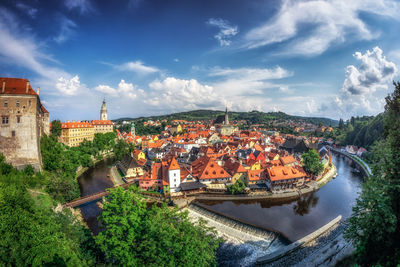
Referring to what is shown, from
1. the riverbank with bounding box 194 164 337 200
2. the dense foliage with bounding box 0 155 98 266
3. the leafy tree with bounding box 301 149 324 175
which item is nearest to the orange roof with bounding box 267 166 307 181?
the riverbank with bounding box 194 164 337 200

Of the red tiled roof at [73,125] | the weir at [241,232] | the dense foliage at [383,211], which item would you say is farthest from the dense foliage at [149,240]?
the red tiled roof at [73,125]

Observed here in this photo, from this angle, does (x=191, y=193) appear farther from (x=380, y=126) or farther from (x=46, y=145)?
(x=380, y=126)

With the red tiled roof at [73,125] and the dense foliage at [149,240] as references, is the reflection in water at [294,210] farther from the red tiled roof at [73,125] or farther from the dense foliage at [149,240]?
the red tiled roof at [73,125]

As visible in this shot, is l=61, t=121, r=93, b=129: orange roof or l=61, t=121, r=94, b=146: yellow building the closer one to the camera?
l=61, t=121, r=94, b=146: yellow building

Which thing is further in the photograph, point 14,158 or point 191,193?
point 191,193

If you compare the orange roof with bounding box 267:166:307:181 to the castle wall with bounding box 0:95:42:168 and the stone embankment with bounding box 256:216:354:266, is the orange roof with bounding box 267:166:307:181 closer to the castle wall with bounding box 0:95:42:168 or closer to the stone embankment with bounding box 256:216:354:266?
the stone embankment with bounding box 256:216:354:266

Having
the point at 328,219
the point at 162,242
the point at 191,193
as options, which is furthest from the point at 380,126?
the point at 162,242

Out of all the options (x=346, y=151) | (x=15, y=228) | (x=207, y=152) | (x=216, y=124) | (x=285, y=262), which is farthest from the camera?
(x=216, y=124)
